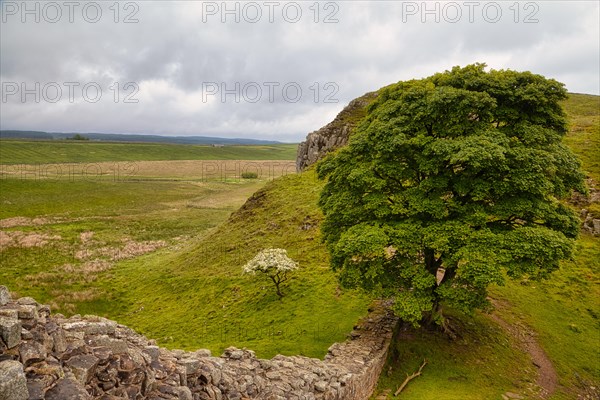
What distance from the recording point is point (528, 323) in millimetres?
27953

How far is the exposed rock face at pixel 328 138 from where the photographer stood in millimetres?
74812

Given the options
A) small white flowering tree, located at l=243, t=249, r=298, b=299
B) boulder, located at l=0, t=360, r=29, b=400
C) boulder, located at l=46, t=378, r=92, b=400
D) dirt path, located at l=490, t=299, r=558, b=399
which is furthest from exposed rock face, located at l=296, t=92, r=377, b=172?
boulder, located at l=0, t=360, r=29, b=400

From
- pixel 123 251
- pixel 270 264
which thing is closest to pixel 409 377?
pixel 270 264

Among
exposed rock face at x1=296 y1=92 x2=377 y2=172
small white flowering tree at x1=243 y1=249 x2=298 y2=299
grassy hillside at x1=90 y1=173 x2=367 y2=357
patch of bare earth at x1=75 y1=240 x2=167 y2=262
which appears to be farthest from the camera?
exposed rock face at x1=296 y1=92 x2=377 y2=172

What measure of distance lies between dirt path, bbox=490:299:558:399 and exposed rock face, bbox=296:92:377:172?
49.1 metres

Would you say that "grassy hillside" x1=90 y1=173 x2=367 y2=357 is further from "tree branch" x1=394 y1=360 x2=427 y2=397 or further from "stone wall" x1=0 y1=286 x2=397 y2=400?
"stone wall" x1=0 y1=286 x2=397 y2=400

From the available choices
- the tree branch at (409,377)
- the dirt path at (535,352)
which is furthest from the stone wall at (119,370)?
the dirt path at (535,352)

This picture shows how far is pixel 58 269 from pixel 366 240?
A: 43.3m

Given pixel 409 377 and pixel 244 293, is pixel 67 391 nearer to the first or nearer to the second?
pixel 409 377

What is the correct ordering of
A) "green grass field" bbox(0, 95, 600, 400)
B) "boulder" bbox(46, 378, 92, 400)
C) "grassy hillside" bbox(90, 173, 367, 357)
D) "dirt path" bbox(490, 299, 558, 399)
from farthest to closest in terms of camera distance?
"grassy hillside" bbox(90, 173, 367, 357) → "green grass field" bbox(0, 95, 600, 400) → "dirt path" bbox(490, 299, 558, 399) → "boulder" bbox(46, 378, 92, 400)

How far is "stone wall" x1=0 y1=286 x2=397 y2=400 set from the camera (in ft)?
25.3

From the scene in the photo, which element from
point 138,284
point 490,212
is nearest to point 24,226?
point 138,284

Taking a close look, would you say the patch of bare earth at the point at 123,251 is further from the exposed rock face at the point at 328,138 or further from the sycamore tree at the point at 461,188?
the sycamore tree at the point at 461,188

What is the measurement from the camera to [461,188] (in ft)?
67.1
